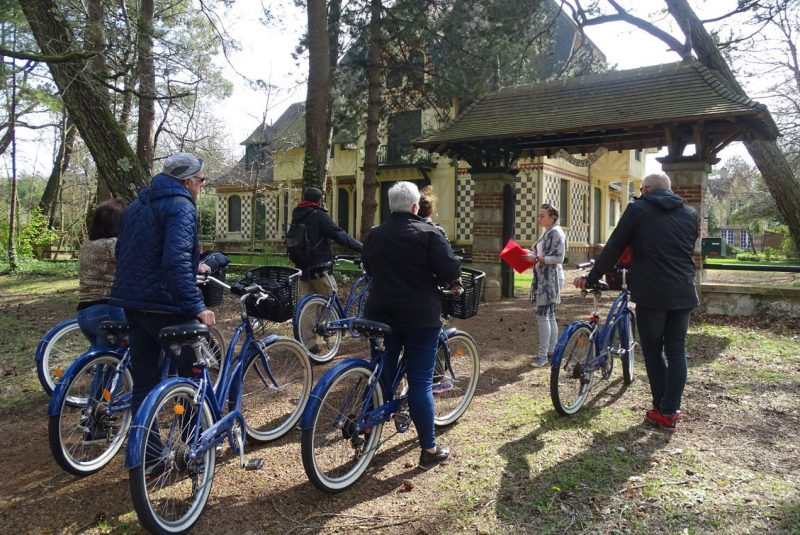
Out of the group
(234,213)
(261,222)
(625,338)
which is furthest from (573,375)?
(234,213)

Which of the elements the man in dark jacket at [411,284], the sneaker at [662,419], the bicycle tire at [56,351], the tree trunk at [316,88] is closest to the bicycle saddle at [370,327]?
the man in dark jacket at [411,284]

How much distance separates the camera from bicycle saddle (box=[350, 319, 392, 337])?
367cm

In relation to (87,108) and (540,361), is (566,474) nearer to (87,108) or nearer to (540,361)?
(540,361)

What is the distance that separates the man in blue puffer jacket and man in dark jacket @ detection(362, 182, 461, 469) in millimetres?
1086

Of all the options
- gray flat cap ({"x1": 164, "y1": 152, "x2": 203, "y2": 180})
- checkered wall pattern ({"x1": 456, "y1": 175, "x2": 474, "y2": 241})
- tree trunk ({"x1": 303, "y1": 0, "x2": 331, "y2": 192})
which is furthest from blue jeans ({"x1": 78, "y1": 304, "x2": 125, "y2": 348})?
checkered wall pattern ({"x1": 456, "y1": 175, "x2": 474, "y2": 241})

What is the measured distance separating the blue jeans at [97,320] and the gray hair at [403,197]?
2.32 meters

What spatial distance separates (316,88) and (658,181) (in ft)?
25.0

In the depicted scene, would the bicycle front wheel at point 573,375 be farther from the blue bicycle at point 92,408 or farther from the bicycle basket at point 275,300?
the blue bicycle at point 92,408

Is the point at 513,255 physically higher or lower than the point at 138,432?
higher

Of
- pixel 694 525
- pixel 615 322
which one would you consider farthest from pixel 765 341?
pixel 694 525

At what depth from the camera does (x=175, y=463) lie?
3.17m

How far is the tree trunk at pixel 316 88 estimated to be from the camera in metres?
10.9

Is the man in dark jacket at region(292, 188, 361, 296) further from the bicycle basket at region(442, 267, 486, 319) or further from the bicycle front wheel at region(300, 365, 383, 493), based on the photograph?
the bicycle front wheel at region(300, 365, 383, 493)

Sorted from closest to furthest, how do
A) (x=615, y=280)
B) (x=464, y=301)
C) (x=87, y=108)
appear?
(x=464, y=301), (x=615, y=280), (x=87, y=108)
